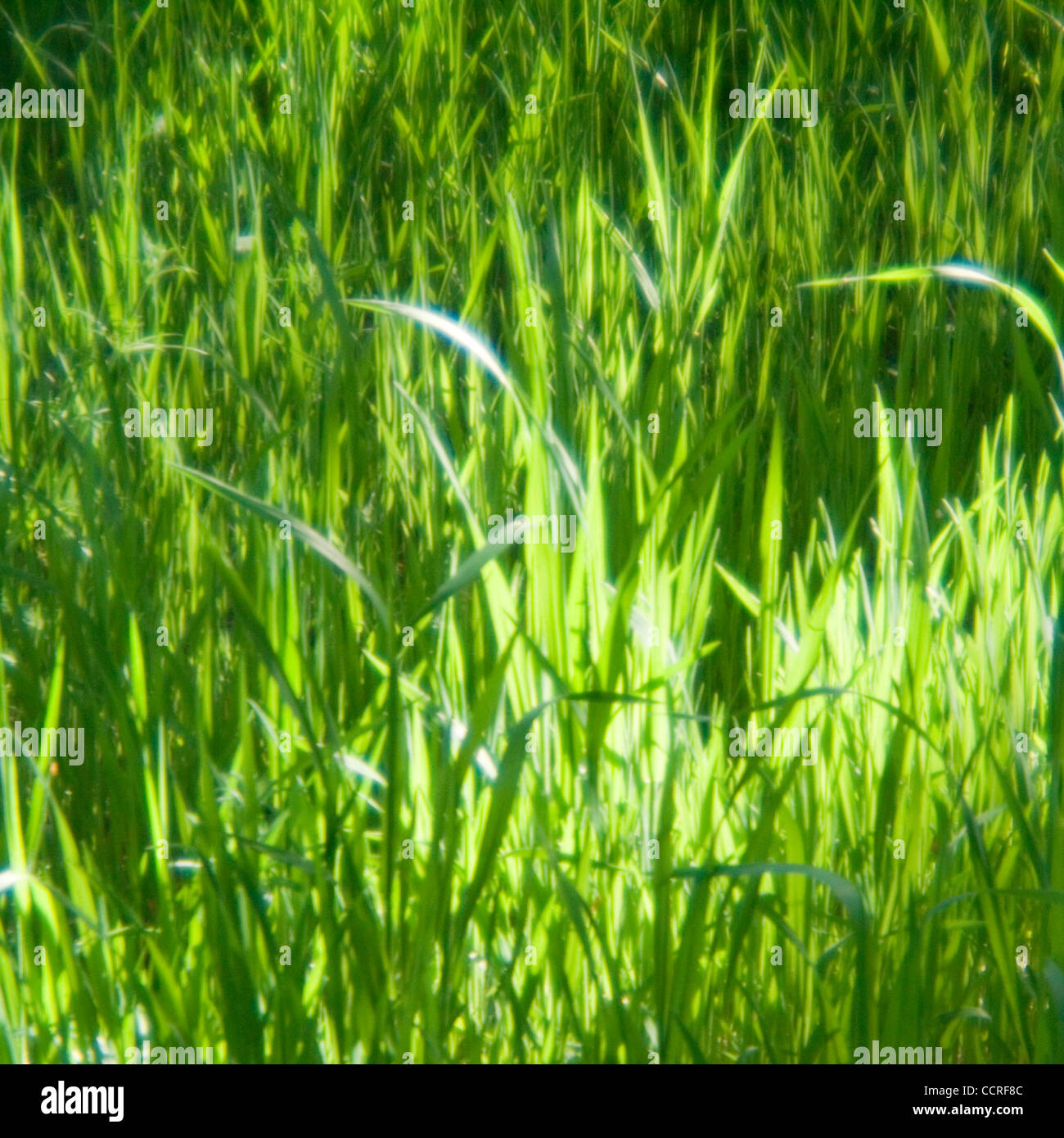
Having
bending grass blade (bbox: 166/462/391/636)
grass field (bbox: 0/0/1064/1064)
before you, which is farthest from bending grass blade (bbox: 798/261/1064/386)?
bending grass blade (bbox: 166/462/391/636)

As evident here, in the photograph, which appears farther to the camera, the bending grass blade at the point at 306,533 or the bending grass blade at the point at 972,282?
the bending grass blade at the point at 972,282

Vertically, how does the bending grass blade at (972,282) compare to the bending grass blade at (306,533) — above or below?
above

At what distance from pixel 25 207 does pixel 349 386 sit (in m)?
0.63

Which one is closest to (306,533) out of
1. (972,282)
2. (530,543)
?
(530,543)

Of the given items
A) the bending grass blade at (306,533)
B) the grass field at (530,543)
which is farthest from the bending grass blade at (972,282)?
the bending grass blade at (306,533)

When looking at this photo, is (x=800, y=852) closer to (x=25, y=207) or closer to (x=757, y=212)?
(x=757, y=212)

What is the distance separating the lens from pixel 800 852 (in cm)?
80

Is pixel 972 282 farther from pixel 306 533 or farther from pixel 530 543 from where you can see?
pixel 306 533

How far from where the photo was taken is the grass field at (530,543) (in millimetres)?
744

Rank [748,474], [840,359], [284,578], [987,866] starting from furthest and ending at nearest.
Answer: [840,359] < [748,474] < [284,578] < [987,866]

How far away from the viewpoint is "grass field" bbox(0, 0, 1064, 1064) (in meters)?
0.74

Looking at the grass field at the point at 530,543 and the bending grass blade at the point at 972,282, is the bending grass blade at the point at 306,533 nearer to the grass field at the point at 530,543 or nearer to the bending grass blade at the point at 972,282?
the grass field at the point at 530,543

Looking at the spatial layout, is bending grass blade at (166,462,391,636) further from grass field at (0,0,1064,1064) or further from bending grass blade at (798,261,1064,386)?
bending grass blade at (798,261,1064,386)
